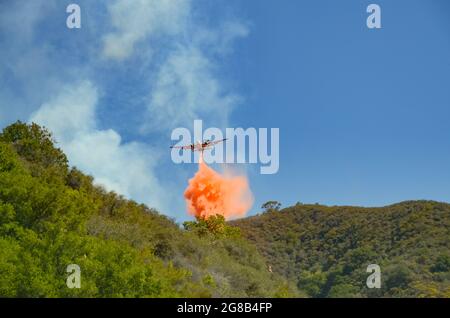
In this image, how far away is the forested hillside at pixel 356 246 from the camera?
8575 cm

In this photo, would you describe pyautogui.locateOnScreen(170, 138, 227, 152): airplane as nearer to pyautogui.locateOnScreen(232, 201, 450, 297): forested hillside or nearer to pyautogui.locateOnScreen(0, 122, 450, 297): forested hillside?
pyautogui.locateOnScreen(0, 122, 450, 297): forested hillside

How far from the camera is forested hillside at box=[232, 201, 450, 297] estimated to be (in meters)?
85.8

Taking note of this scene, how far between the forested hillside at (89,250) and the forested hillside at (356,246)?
28797 mm

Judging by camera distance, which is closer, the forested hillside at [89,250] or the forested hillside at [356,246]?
the forested hillside at [89,250]

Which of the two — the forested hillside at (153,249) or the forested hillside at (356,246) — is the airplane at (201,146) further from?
the forested hillside at (356,246)

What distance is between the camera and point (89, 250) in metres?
39.7

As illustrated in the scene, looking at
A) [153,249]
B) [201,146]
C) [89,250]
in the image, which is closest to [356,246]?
[201,146]

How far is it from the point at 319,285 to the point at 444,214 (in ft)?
119

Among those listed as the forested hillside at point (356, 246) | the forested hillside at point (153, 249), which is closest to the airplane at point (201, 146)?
the forested hillside at point (153, 249)

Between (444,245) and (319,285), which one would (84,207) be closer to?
(319,285)

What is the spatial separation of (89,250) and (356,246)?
85508 mm

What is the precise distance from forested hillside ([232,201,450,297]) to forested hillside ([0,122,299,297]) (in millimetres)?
28797

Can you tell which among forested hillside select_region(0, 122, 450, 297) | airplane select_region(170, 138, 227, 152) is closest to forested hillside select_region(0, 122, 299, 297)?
forested hillside select_region(0, 122, 450, 297)

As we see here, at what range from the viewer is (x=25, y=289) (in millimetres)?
35875
